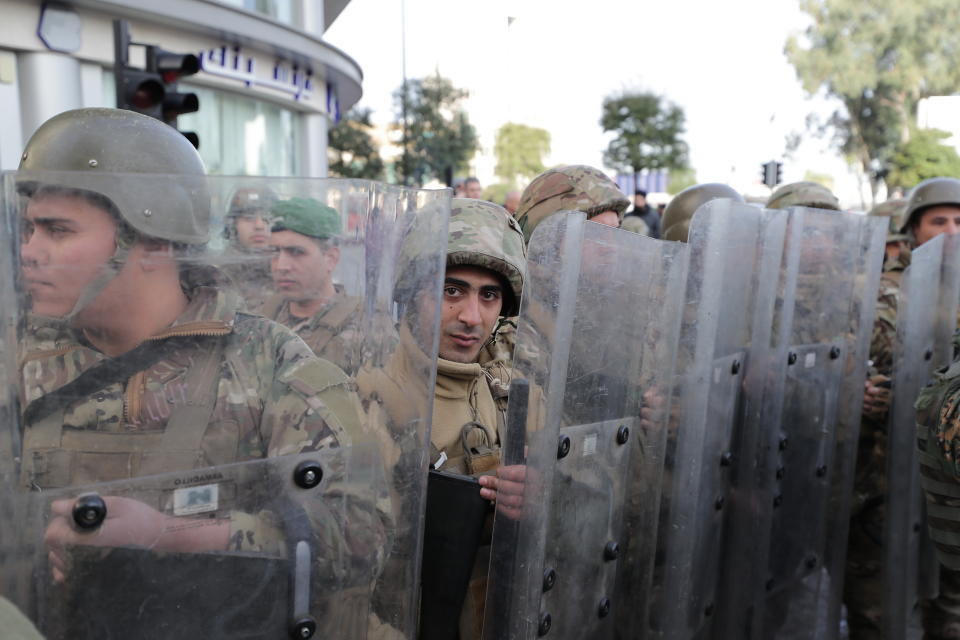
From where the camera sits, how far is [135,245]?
127 centimetres

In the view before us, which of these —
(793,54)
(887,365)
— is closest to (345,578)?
(887,365)

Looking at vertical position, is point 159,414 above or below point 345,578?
above

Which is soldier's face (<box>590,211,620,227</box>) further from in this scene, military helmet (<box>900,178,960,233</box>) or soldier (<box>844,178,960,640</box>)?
military helmet (<box>900,178,960,233</box>)

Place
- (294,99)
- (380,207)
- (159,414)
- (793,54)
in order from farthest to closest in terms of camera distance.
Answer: (793,54)
(294,99)
(380,207)
(159,414)

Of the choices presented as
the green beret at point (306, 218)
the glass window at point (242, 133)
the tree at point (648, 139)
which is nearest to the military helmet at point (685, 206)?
the green beret at point (306, 218)

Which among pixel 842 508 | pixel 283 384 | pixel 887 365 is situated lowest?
pixel 842 508

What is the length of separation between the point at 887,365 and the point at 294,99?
1030 cm

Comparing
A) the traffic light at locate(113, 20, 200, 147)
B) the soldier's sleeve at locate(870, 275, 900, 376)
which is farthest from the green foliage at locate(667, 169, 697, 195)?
the soldier's sleeve at locate(870, 275, 900, 376)

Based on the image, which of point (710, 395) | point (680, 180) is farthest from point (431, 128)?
point (710, 395)

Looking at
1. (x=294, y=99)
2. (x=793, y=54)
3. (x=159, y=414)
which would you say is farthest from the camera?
(x=793, y=54)

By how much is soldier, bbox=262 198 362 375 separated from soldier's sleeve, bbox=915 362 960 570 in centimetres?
170

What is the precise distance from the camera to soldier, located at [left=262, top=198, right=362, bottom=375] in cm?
136

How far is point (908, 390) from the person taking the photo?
10.0 feet

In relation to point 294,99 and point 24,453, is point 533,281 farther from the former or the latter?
point 294,99
